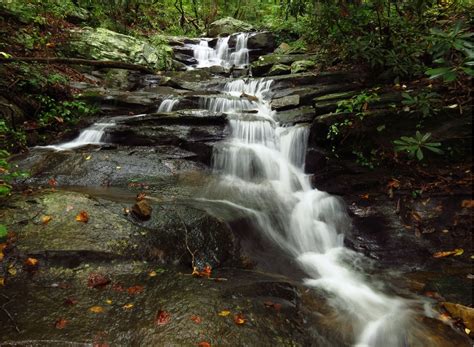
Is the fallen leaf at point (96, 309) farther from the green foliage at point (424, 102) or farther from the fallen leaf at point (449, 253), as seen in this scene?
the green foliage at point (424, 102)

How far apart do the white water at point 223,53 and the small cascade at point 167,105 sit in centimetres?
652

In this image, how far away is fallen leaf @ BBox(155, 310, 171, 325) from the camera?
240 cm

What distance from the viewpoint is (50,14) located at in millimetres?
10438

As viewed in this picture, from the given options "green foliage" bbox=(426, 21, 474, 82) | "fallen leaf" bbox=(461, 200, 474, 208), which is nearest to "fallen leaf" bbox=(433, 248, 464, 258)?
"fallen leaf" bbox=(461, 200, 474, 208)

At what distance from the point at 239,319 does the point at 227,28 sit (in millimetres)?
17711

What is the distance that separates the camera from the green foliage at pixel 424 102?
17.3 feet

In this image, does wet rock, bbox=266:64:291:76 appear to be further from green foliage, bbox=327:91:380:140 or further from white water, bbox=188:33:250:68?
green foliage, bbox=327:91:380:140

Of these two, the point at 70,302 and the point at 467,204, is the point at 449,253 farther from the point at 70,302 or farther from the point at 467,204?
the point at 70,302

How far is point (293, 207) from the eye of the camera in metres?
5.71

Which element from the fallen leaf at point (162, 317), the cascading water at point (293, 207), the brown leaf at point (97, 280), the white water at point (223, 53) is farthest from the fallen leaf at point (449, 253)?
the white water at point (223, 53)

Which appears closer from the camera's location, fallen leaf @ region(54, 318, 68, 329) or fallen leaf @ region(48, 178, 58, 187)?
fallen leaf @ region(54, 318, 68, 329)

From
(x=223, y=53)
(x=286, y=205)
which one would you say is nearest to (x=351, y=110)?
(x=286, y=205)

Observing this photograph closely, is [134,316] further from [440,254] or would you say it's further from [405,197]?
[405,197]

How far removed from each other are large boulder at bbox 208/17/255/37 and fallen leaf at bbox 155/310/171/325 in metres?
17.0
